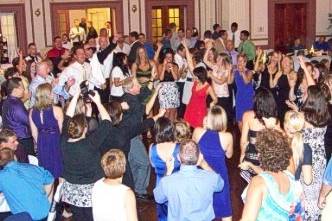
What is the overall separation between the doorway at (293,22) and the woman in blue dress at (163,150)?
10355 millimetres

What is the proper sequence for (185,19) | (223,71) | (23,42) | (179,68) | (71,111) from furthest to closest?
(185,19) < (23,42) < (179,68) < (223,71) < (71,111)

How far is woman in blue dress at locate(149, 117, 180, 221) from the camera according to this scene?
13.2 ft

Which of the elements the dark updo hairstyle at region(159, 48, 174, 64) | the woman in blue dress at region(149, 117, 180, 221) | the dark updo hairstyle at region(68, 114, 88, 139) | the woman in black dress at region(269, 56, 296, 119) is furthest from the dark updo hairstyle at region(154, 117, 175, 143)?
the dark updo hairstyle at region(159, 48, 174, 64)

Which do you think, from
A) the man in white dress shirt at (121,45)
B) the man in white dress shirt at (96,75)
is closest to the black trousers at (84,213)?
the man in white dress shirt at (96,75)

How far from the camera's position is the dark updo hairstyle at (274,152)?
9.89ft

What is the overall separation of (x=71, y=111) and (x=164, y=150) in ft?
3.37

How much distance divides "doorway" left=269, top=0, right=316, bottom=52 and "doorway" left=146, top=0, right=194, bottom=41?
2198mm

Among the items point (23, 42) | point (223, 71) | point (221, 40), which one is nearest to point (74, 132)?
point (223, 71)

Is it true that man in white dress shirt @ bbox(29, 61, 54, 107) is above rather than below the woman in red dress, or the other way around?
above

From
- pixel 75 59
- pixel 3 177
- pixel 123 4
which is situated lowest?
pixel 3 177

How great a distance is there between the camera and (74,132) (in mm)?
3951

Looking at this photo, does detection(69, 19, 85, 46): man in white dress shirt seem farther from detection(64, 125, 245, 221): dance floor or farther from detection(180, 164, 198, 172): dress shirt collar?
detection(180, 164, 198, 172): dress shirt collar

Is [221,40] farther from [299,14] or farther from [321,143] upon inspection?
[321,143]

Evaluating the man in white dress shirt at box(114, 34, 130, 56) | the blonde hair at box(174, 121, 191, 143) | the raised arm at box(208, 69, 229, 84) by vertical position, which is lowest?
the blonde hair at box(174, 121, 191, 143)
